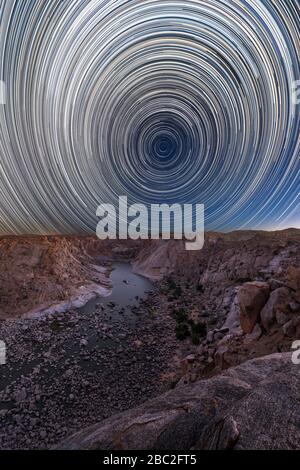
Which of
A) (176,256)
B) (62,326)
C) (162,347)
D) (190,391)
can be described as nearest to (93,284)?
(62,326)

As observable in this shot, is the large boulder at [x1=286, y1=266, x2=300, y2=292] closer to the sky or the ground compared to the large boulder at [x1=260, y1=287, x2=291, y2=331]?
closer to the sky

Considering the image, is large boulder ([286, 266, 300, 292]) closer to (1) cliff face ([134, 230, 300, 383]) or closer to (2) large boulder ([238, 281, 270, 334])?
(1) cliff face ([134, 230, 300, 383])

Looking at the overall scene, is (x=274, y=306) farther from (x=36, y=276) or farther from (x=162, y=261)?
(x=162, y=261)

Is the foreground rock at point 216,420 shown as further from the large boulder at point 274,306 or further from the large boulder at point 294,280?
the large boulder at point 294,280

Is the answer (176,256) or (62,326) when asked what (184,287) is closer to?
(176,256)

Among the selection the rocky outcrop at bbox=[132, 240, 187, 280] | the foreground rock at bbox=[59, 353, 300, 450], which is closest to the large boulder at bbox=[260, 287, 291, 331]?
the foreground rock at bbox=[59, 353, 300, 450]

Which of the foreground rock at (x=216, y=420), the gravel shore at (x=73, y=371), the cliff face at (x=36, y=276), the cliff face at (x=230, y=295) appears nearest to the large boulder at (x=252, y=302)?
the cliff face at (x=230, y=295)
